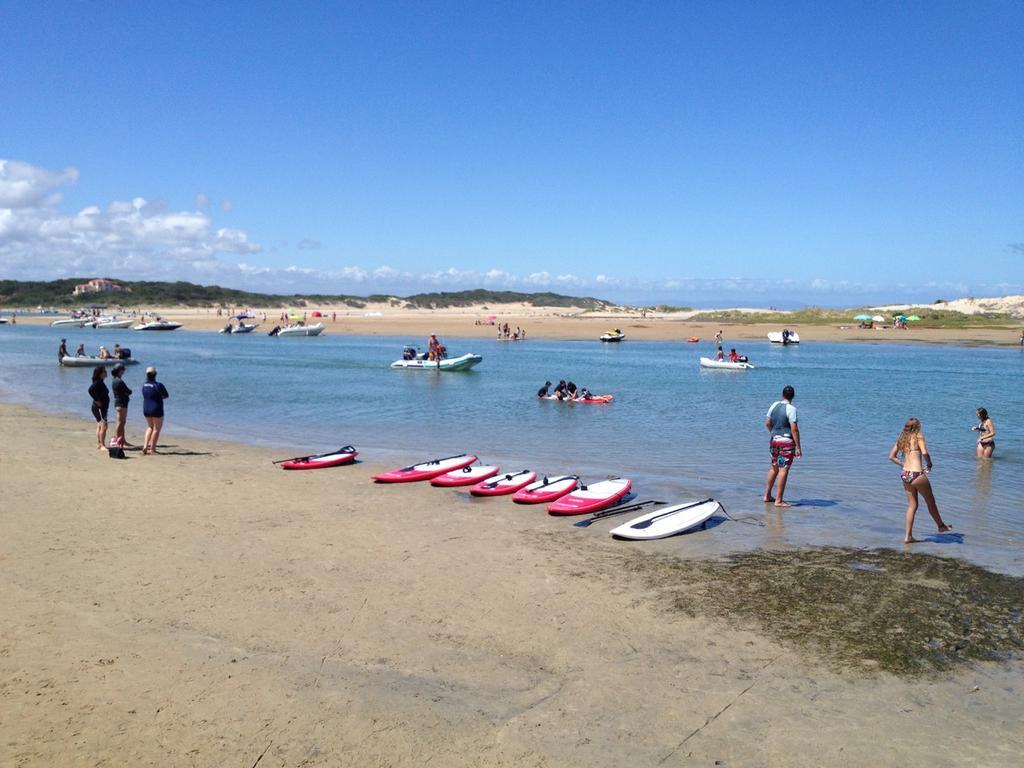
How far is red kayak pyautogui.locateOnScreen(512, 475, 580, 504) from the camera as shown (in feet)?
40.6

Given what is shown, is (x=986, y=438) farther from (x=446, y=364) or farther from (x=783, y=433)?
(x=446, y=364)

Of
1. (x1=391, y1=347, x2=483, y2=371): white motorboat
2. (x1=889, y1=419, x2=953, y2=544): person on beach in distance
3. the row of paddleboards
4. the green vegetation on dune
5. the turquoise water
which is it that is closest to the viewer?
(x1=889, y1=419, x2=953, y2=544): person on beach in distance

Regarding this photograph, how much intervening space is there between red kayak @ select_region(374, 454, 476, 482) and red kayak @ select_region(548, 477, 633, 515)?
266 cm

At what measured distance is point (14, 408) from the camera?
2362cm

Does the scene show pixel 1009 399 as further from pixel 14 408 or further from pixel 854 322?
pixel 854 322

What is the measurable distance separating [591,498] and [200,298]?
14053 cm

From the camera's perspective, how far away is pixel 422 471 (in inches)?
554

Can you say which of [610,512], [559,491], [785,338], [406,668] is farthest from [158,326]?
[406,668]

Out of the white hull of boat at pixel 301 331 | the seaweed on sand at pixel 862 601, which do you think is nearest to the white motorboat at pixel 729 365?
the seaweed on sand at pixel 862 601

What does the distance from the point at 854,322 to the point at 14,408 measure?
→ 265 feet

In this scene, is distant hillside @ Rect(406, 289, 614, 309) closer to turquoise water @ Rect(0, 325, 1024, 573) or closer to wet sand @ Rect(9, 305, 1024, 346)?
wet sand @ Rect(9, 305, 1024, 346)

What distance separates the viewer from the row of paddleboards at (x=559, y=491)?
425 inches

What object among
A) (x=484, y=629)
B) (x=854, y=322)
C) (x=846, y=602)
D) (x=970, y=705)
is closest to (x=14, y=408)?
(x=484, y=629)

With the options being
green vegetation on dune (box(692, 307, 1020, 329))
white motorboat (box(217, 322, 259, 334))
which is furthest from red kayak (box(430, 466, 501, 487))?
green vegetation on dune (box(692, 307, 1020, 329))
